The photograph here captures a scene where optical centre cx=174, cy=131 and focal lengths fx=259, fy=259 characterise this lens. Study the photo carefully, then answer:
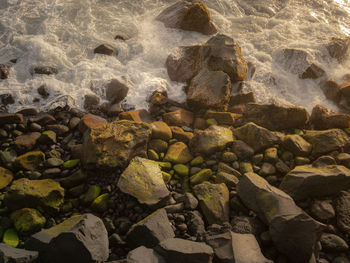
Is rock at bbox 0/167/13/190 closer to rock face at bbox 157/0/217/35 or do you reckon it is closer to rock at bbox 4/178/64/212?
rock at bbox 4/178/64/212

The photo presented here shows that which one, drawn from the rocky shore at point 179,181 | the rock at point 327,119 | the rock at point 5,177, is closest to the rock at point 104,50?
the rocky shore at point 179,181

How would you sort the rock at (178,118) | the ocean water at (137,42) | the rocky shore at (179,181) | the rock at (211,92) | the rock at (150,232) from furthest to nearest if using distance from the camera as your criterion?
the ocean water at (137,42), the rock at (211,92), the rock at (178,118), the rock at (150,232), the rocky shore at (179,181)

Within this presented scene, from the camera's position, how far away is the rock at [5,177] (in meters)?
3.36

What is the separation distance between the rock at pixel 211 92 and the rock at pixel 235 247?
248 cm

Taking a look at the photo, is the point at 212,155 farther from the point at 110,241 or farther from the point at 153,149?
the point at 110,241

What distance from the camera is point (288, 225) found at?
98.3 inches

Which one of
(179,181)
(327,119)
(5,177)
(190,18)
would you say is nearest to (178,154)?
(179,181)

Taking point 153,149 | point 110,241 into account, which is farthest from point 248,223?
point 153,149

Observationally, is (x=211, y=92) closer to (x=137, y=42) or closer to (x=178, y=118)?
(x=178, y=118)

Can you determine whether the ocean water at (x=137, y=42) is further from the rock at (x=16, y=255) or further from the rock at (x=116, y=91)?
the rock at (x=16, y=255)

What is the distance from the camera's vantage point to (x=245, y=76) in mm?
5277

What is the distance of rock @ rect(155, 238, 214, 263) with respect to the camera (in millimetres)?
2264

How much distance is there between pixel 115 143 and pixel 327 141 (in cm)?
306

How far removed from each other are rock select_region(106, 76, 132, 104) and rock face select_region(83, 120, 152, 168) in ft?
3.82
